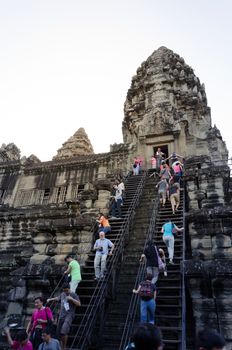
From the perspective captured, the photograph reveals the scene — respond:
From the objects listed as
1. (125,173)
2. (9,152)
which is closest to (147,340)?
(125,173)

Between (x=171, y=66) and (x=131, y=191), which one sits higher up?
(x=171, y=66)

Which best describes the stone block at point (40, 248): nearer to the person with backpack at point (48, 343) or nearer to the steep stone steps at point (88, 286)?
the steep stone steps at point (88, 286)

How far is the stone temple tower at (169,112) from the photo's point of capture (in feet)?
57.4

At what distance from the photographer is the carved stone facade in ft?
24.4

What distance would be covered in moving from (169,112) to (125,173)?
4.73 meters

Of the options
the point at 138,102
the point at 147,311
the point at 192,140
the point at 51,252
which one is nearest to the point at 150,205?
the point at 51,252

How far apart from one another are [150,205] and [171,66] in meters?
14.7

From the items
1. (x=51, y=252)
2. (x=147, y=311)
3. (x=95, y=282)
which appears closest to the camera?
(x=147, y=311)

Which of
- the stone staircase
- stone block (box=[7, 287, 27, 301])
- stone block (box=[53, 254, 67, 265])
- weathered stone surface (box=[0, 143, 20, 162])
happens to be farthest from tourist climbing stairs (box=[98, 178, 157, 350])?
weathered stone surface (box=[0, 143, 20, 162])

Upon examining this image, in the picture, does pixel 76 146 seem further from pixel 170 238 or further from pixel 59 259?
pixel 170 238

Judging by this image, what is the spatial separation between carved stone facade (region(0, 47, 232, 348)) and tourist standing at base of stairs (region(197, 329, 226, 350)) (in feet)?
13.4

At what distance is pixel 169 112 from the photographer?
59.6ft

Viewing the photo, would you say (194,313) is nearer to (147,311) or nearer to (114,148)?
(147,311)

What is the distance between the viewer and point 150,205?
11148 millimetres
